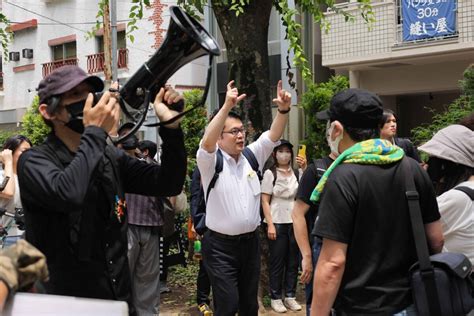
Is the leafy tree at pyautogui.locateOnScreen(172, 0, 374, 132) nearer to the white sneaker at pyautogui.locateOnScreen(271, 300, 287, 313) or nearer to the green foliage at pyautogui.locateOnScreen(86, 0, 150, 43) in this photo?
the green foliage at pyautogui.locateOnScreen(86, 0, 150, 43)

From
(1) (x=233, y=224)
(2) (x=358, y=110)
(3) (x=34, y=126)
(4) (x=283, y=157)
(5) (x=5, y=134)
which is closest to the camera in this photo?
(2) (x=358, y=110)

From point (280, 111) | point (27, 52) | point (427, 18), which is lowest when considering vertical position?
point (280, 111)

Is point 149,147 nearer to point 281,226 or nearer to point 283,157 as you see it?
point 283,157

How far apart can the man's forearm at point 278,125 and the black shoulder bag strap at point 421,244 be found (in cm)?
193

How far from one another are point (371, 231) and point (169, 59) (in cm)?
117

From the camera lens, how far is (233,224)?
4488mm

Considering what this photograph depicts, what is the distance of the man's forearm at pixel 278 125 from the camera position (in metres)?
4.59

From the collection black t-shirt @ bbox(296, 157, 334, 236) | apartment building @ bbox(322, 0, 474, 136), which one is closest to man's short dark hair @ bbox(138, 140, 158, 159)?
black t-shirt @ bbox(296, 157, 334, 236)

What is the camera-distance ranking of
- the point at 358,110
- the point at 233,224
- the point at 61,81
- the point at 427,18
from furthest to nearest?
1. the point at 427,18
2. the point at 233,224
3. the point at 358,110
4. the point at 61,81

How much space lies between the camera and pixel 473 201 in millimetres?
2912

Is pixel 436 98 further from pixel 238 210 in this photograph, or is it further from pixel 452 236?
pixel 452 236

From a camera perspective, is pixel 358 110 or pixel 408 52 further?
pixel 408 52

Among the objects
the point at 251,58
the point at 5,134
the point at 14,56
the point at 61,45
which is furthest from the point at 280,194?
the point at 14,56

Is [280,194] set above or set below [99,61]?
below
